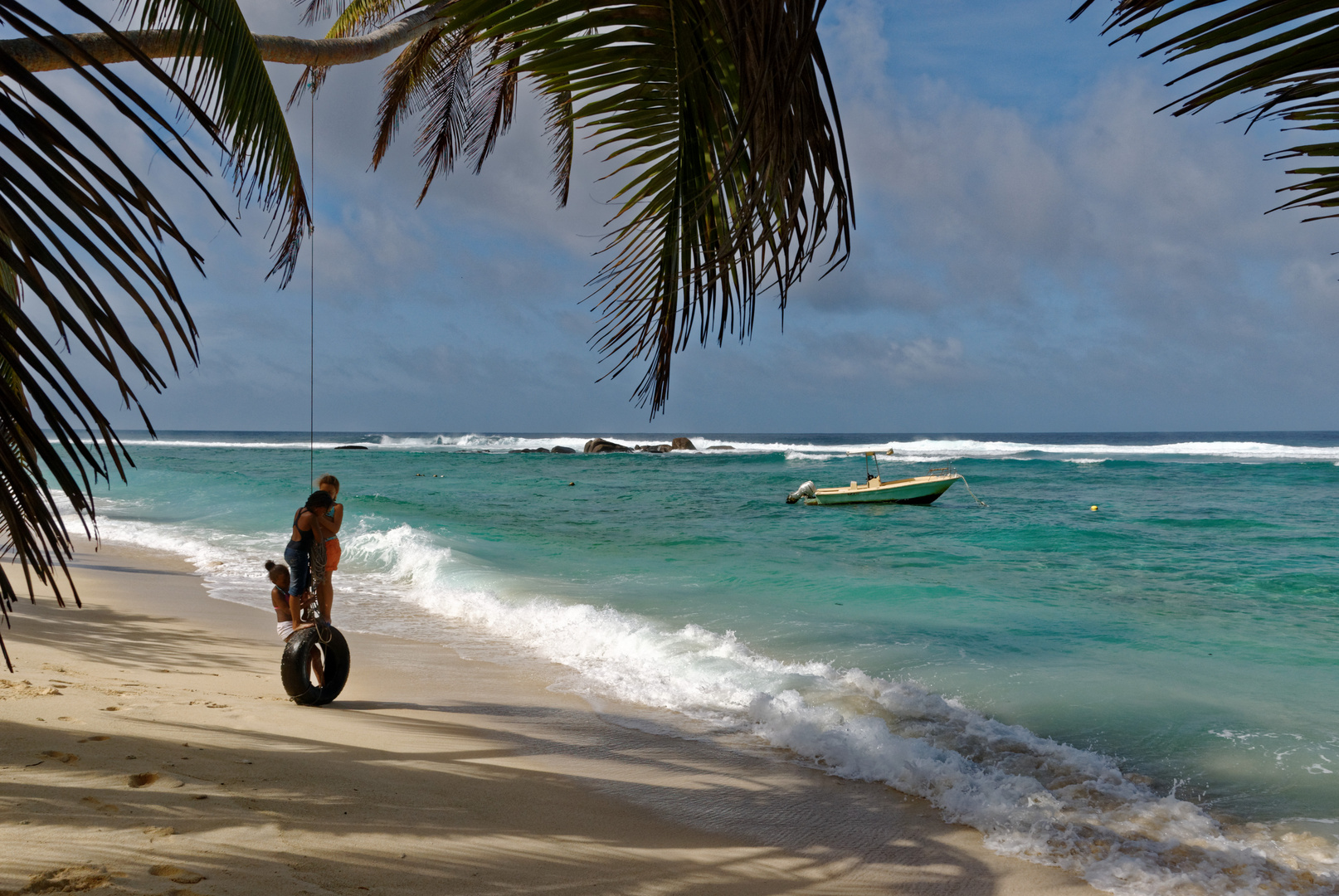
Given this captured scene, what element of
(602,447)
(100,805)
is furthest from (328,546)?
(602,447)

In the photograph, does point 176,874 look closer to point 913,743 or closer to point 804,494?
point 913,743

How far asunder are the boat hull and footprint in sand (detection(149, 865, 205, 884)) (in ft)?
73.4

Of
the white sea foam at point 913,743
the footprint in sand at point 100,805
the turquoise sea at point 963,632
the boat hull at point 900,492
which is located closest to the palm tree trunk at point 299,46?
the footprint in sand at point 100,805

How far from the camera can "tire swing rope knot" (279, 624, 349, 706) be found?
5523 mm

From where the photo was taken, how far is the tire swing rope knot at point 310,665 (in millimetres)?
5523

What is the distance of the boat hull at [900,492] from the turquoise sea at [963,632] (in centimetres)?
53

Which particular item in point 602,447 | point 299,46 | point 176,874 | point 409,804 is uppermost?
point 299,46

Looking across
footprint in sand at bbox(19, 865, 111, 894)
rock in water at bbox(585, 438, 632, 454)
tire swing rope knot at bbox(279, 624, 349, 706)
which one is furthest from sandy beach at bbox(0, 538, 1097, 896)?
rock in water at bbox(585, 438, 632, 454)

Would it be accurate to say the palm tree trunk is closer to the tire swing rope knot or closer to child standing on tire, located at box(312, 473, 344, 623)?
child standing on tire, located at box(312, 473, 344, 623)

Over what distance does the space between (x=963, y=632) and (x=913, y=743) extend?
4184 millimetres

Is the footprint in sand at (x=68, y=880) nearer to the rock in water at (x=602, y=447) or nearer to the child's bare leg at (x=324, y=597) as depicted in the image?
the child's bare leg at (x=324, y=597)

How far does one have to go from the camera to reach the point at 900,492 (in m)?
23.9

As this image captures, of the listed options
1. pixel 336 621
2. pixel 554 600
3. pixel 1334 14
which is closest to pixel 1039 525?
pixel 554 600

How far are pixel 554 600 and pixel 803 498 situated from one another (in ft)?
52.8
